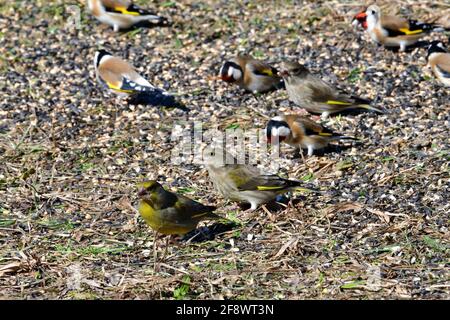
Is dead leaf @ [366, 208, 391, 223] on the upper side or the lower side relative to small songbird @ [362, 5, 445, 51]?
upper

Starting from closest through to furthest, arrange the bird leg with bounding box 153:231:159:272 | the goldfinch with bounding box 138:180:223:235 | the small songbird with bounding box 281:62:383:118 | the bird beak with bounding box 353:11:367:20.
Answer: the bird leg with bounding box 153:231:159:272
the goldfinch with bounding box 138:180:223:235
the small songbird with bounding box 281:62:383:118
the bird beak with bounding box 353:11:367:20

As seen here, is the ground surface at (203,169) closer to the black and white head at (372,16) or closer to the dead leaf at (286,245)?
the dead leaf at (286,245)

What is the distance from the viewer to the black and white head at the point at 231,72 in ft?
28.0

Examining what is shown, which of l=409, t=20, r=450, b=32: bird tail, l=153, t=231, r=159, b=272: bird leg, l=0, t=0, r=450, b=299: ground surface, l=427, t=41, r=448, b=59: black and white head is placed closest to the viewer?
l=0, t=0, r=450, b=299: ground surface

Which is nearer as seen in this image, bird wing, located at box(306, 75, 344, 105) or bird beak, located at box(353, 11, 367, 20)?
bird wing, located at box(306, 75, 344, 105)

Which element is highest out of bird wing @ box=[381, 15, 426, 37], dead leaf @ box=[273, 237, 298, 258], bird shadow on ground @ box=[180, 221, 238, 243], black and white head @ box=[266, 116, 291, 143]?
bird wing @ box=[381, 15, 426, 37]

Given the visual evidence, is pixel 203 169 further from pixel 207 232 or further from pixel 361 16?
pixel 361 16

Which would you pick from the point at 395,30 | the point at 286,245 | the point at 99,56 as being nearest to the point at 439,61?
the point at 395,30

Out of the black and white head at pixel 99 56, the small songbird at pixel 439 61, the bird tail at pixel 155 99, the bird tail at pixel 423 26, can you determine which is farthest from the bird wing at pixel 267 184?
the bird tail at pixel 423 26

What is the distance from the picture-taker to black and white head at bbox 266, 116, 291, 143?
7.64 meters

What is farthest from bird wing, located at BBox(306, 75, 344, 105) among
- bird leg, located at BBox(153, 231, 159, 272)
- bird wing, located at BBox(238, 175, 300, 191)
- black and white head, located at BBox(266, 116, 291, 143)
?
bird leg, located at BBox(153, 231, 159, 272)

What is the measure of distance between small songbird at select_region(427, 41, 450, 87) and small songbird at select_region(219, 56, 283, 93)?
56.1 inches

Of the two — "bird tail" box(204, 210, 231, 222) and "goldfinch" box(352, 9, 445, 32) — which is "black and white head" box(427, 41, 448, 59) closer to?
"goldfinch" box(352, 9, 445, 32)

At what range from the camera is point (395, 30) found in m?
8.94
